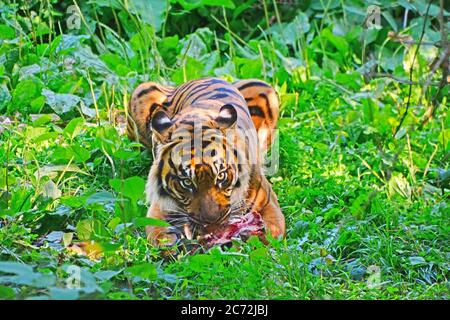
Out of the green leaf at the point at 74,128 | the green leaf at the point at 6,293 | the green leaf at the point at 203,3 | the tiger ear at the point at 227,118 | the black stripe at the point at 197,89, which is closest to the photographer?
the green leaf at the point at 6,293

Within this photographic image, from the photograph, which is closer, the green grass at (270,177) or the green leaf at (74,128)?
the green grass at (270,177)

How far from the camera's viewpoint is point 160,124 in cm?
529

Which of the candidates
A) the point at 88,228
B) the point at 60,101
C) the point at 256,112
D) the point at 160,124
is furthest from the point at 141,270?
the point at 60,101

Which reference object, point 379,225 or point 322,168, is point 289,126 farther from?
point 379,225

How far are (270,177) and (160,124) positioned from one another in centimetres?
107

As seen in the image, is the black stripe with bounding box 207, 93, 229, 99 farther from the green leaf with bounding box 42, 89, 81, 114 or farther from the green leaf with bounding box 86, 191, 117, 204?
the green leaf with bounding box 86, 191, 117, 204

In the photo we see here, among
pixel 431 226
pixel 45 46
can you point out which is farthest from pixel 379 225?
pixel 45 46

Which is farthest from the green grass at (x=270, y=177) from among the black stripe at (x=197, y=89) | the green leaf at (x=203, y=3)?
the black stripe at (x=197, y=89)

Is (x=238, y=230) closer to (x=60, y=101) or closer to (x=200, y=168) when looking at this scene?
(x=200, y=168)

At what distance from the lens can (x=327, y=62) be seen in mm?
7871

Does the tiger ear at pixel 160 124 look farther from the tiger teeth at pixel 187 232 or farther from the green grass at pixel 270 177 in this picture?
the tiger teeth at pixel 187 232

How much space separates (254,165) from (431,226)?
1.05 meters

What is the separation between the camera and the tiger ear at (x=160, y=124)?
529cm

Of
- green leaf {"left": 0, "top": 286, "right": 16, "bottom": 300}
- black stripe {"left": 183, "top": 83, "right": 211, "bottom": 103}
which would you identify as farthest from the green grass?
black stripe {"left": 183, "top": 83, "right": 211, "bottom": 103}
